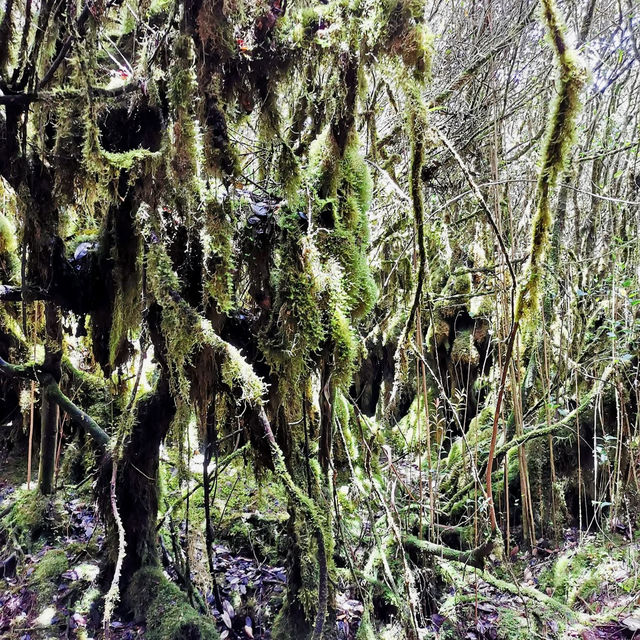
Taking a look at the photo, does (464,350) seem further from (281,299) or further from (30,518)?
(30,518)

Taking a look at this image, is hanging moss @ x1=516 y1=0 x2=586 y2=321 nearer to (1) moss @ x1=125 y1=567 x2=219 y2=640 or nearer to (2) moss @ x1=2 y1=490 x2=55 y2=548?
(1) moss @ x1=125 y1=567 x2=219 y2=640

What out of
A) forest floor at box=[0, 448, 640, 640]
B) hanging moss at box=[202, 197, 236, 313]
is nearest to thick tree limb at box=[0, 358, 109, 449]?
forest floor at box=[0, 448, 640, 640]

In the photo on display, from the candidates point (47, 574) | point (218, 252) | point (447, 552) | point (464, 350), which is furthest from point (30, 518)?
point (464, 350)

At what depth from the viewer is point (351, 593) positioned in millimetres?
3055

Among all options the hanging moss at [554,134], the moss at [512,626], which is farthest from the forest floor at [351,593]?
the hanging moss at [554,134]

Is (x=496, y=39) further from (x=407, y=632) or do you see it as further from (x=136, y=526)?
(x=136, y=526)

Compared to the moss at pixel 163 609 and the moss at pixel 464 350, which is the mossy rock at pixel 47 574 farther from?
the moss at pixel 464 350

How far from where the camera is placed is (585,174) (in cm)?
463

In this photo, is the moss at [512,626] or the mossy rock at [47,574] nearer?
the moss at [512,626]

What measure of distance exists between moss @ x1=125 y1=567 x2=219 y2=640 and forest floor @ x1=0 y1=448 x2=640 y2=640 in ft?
0.32

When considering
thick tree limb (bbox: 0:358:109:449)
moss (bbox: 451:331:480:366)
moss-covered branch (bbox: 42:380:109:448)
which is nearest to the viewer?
moss-covered branch (bbox: 42:380:109:448)

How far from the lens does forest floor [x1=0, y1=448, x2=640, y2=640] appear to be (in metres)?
2.75

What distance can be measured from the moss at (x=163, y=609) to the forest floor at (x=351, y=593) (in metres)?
0.10

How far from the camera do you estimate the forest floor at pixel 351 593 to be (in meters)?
2.75
